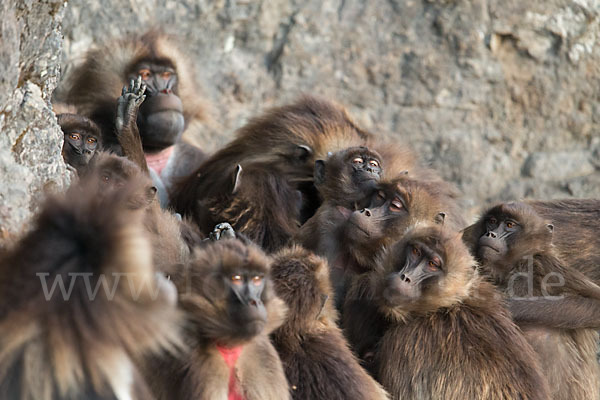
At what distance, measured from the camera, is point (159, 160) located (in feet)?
21.1

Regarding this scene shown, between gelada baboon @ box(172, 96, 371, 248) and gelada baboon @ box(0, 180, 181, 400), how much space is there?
93.4 inches

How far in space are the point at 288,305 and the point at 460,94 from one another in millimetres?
3753

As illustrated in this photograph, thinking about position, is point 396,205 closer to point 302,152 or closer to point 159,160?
point 302,152

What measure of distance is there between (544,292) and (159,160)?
8.27 feet

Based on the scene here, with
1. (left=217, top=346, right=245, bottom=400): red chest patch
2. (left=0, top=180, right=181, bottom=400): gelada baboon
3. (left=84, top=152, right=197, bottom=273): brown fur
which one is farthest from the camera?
(left=84, top=152, right=197, bottom=273): brown fur

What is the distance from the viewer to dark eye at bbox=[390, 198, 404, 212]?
18.2 feet

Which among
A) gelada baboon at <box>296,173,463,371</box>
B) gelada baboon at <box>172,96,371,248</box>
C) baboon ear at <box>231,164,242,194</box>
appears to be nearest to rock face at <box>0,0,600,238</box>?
gelada baboon at <box>172,96,371,248</box>

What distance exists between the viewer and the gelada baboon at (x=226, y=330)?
3869 millimetres

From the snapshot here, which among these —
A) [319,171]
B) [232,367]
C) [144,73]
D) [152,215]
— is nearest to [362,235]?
[319,171]

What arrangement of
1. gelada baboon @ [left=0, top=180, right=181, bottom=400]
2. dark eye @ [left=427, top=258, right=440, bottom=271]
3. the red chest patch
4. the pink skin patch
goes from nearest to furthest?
gelada baboon @ [left=0, top=180, right=181, bottom=400] < the red chest patch < dark eye @ [left=427, top=258, right=440, bottom=271] < the pink skin patch

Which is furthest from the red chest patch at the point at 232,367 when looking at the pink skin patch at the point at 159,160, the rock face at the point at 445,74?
the rock face at the point at 445,74

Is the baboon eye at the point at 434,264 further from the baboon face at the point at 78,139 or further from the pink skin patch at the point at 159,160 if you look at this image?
the pink skin patch at the point at 159,160

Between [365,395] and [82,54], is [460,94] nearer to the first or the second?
[82,54]

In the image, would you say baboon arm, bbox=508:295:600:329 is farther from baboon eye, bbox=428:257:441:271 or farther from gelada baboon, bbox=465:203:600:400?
baboon eye, bbox=428:257:441:271
